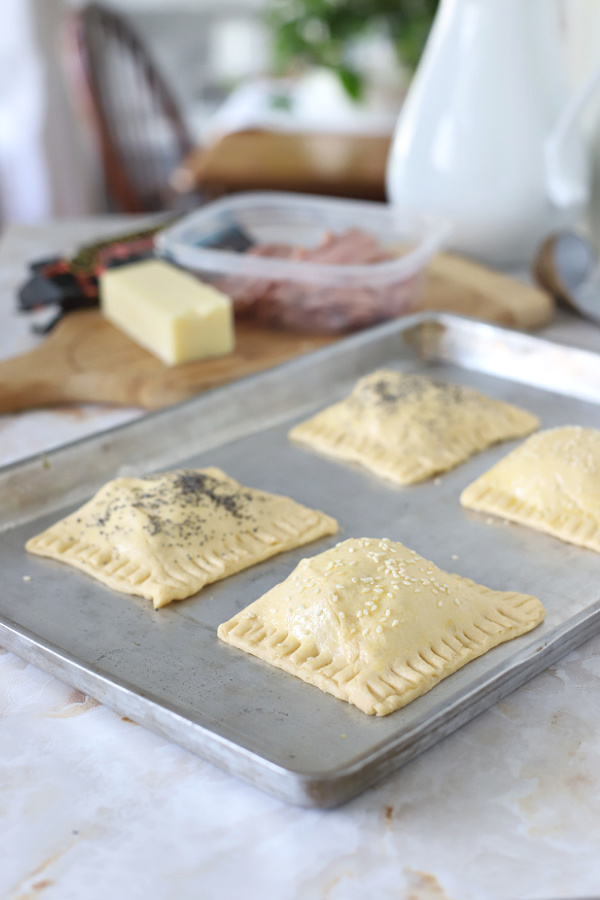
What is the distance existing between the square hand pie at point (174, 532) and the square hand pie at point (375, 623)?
16 centimetres

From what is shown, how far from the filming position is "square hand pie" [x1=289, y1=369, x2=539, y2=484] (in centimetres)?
206

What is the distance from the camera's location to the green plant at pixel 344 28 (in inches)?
191

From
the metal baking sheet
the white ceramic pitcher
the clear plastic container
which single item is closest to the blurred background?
the white ceramic pitcher

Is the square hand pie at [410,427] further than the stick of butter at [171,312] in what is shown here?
No

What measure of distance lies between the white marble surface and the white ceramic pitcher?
1905 mm

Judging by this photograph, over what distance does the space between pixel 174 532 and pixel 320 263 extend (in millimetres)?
1155

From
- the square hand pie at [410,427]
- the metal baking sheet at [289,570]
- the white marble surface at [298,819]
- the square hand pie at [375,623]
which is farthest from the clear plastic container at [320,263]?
the white marble surface at [298,819]

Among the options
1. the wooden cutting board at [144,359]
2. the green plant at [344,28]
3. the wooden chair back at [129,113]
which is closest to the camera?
the wooden cutting board at [144,359]

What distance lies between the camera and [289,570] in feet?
5.54

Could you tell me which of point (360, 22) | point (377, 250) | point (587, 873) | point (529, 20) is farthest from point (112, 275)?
point (360, 22)

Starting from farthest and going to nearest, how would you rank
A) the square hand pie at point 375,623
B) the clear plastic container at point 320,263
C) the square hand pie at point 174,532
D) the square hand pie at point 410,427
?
the clear plastic container at point 320,263, the square hand pie at point 410,427, the square hand pie at point 174,532, the square hand pie at point 375,623

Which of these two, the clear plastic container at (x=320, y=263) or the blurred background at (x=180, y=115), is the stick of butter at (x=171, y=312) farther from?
the blurred background at (x=180, y=115)

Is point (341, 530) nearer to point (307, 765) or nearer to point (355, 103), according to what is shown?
point (307, 765)

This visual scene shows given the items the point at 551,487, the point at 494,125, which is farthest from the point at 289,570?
the point at 494,125
